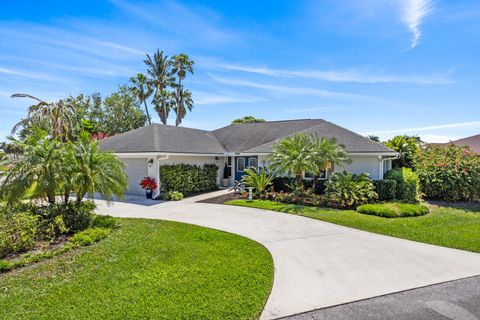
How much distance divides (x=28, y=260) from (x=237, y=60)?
14788 millimetres

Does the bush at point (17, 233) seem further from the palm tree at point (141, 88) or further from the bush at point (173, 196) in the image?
the palm tree at point (141, 88)

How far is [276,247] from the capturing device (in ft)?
24.1

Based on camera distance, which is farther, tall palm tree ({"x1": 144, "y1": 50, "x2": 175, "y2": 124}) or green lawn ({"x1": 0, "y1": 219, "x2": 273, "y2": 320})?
tall palm tree ({"x1": 144, "y1": 50, "x2": 175, "y2": 124})

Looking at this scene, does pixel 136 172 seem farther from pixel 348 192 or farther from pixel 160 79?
pixel 160 79

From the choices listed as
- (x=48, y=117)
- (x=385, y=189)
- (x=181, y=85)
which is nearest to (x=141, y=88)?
(x=181, y=85)

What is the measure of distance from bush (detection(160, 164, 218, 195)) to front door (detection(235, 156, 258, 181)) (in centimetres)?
191

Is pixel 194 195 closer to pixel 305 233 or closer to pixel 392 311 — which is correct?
pixel 305 233

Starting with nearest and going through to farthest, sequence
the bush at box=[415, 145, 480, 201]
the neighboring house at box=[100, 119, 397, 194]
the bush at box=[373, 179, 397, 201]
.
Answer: the bush at box=[373, 179, 397, 201]
the bush at box=[415, 145, 480, 201]
the neighboring house at box=[100, 119, 397, 194]

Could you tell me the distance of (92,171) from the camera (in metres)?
8.81

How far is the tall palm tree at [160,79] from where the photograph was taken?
35.5 m

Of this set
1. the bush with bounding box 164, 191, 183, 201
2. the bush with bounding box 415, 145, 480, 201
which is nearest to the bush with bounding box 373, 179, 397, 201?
the bush with bounding box 415, 145, 480, 201

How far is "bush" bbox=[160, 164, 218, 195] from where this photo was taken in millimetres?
16016

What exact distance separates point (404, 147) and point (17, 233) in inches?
871

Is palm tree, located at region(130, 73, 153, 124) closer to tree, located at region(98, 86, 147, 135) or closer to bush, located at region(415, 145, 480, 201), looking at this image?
tree, located at region(98, 86, 147, 135)
